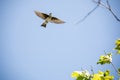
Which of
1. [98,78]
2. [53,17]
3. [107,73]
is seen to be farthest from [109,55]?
[53,17]

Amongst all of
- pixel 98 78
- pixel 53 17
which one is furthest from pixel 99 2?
pixel 53 17

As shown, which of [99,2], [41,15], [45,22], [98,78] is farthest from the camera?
[41,15]

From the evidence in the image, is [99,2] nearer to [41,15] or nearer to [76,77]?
[76,77]

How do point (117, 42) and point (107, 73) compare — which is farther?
point (117, 42)

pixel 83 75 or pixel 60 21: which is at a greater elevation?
pixel 60 21

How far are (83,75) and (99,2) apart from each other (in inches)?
30.8

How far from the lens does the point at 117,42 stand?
112 inches

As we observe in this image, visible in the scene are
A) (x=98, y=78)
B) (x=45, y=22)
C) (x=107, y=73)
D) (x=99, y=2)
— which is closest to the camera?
(x=99, y=2)

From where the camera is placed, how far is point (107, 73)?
260cm

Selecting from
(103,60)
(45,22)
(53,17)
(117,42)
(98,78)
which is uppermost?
(53,17)

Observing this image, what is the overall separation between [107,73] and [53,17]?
7.29 m

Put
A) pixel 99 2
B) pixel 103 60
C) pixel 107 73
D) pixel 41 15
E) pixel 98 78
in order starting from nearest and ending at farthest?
pixel 99 2 → pixel 98 78 → pixel 107 73 → pixel 103 60 → pixel 41 15

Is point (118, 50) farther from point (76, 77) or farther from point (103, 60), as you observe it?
point (76, 77)

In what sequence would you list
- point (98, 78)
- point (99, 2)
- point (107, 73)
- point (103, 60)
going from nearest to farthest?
point (99, 2) < point (98, 78) < point (107, 73) < point (103, 60)
